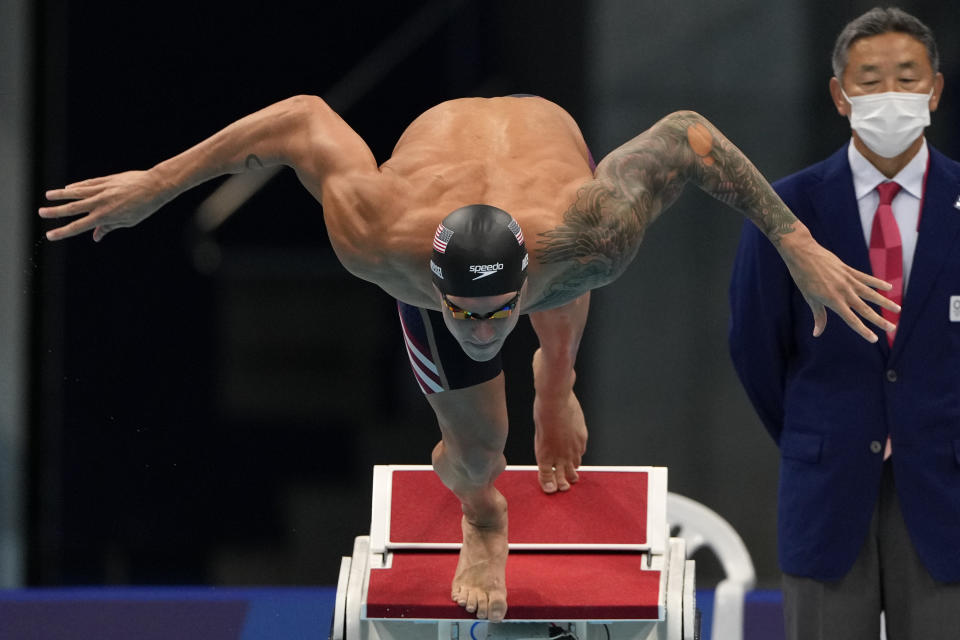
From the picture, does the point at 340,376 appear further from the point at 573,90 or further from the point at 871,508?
the point at 871,508

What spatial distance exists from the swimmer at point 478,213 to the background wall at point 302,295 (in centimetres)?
200

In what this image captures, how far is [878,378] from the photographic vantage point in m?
3.18

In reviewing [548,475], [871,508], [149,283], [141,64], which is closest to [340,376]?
[149,283]

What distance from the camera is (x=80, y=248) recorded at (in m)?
5.12

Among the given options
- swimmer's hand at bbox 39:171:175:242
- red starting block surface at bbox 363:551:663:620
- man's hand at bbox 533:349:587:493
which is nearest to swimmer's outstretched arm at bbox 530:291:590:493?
man's hand at bbox 533:349:587:493

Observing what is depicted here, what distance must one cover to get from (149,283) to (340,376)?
0.77 m

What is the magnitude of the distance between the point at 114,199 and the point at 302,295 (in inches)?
91.0

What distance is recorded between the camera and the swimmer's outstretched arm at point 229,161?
110 inches

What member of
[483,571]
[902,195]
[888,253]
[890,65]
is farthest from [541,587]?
[890,65]

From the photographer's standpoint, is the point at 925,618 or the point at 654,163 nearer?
the point at 654,163

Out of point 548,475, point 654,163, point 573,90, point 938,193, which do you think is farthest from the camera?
point 573,90

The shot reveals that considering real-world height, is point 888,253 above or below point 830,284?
above

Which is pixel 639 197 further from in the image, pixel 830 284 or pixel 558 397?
pixel 558 397

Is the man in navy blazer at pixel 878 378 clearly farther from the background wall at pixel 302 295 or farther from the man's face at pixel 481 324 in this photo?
the background wall at pixel 302 295
